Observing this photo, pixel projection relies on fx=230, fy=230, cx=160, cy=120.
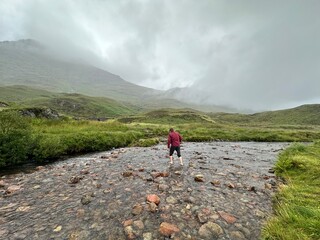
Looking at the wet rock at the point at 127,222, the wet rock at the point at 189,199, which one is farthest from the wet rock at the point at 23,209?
the wet rock at the point at 189,199

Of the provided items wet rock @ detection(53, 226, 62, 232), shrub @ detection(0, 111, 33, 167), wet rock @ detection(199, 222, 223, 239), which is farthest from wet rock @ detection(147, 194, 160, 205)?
shrub @ detection(0, 111, 33, 167)

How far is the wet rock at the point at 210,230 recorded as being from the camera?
7.52 metres

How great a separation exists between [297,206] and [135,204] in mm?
6299

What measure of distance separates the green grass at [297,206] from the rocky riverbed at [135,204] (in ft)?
1.99

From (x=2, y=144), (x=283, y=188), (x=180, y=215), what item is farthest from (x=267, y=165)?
(x=2, y=144)

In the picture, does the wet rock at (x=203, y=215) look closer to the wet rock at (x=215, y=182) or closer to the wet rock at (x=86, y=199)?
the wet rock at (x=215, y=182)

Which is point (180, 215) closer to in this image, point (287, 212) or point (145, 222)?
point (145, 222)

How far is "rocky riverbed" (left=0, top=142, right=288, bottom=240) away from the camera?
788cm

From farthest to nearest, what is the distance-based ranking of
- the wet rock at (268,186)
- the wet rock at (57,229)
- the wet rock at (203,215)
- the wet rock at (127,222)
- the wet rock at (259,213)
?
the wet rock at (268,186), the wet rock at (259,213), the wet rock at (203,215), the wet rock at (127,222), the wet rock at (57,229)

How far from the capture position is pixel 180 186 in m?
12.3

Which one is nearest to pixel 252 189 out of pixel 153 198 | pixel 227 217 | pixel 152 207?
pixel 227 217

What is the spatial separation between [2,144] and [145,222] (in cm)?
1627

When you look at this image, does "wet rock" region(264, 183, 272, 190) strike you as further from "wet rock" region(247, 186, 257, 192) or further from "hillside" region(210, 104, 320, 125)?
"hillside" region(210, 104, 320, 125)

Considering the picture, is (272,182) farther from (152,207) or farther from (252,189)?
(152,207)
